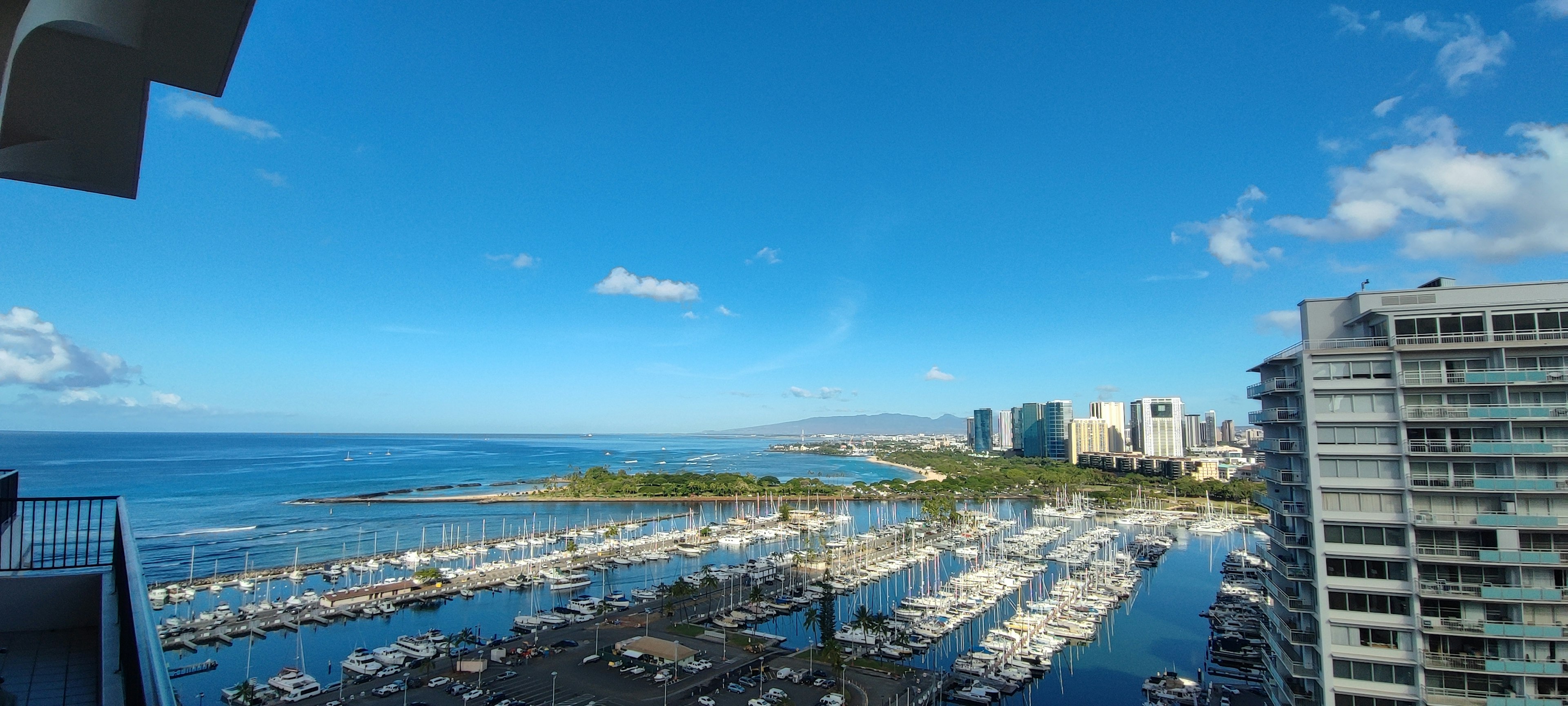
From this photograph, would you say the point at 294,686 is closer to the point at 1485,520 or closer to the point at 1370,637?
the point at 1370,637

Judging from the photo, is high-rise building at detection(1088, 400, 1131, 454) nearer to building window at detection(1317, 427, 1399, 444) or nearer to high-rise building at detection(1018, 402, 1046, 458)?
high-rise building at detection(1018, 402, 1046, 458)

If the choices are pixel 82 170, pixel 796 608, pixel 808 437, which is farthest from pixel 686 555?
pixel 808 437

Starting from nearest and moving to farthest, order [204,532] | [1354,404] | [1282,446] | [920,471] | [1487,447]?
[1487,447] → [1354,404] → [1282,446] → [204,532] → [920,471]

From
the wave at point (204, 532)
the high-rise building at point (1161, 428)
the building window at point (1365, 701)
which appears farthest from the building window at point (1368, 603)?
the high-rise building at point (1161, 428)

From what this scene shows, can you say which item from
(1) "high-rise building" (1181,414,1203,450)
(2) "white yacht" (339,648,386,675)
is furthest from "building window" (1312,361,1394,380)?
(1) "high-rise building" (1181,414,1203,450)

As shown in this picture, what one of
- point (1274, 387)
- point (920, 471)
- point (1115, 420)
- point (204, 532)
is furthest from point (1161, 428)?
point (204, 532)

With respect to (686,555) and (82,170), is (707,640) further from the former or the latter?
(82,170)

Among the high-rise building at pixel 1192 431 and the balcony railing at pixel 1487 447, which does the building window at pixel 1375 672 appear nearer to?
the balcony railing at pixel 1487 447
